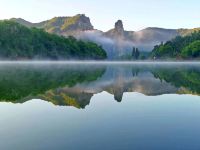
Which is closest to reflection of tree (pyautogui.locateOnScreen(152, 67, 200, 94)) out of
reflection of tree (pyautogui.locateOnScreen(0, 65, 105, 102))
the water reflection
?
the water reflection

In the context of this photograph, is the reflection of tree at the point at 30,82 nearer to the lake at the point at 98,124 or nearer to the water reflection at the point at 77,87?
the water reflection at the point at 77,87

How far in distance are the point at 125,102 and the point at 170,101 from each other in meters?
4.10

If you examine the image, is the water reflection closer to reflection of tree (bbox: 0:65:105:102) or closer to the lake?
reflection of tree (bbox: 0:65:105:102)

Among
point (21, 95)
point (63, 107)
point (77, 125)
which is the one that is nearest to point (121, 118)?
point (77, 125)

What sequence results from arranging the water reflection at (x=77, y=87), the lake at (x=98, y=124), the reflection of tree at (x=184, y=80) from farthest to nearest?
the reflection of tree at (x=184, y=80) < the water reflection at (x=77, y=87) < the lake at (x=98, y=124)

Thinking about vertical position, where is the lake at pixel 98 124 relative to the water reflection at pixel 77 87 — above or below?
above

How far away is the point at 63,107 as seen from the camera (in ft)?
77.0

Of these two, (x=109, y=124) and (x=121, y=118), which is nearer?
(x=109, y=124)

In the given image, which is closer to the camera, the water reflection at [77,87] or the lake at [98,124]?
the lake at [98,124]

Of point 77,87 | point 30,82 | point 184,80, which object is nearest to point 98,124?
point 77,87

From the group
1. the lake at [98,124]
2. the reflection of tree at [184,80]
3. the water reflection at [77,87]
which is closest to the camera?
the lake at [98,124]

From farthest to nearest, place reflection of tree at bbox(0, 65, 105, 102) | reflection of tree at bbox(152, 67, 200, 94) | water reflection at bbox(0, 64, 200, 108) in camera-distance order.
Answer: reflection of tree at bbox(152, 67, 200, 94) → reflection of tree at bbox(0, 65, 105, 102) → water reflection at bbox(0, 64, 200, 108)

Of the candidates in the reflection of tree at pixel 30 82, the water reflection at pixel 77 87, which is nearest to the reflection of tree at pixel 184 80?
the water reflection at pixel 77 87

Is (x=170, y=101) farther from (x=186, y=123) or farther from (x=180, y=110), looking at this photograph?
(x=186, y=123)
